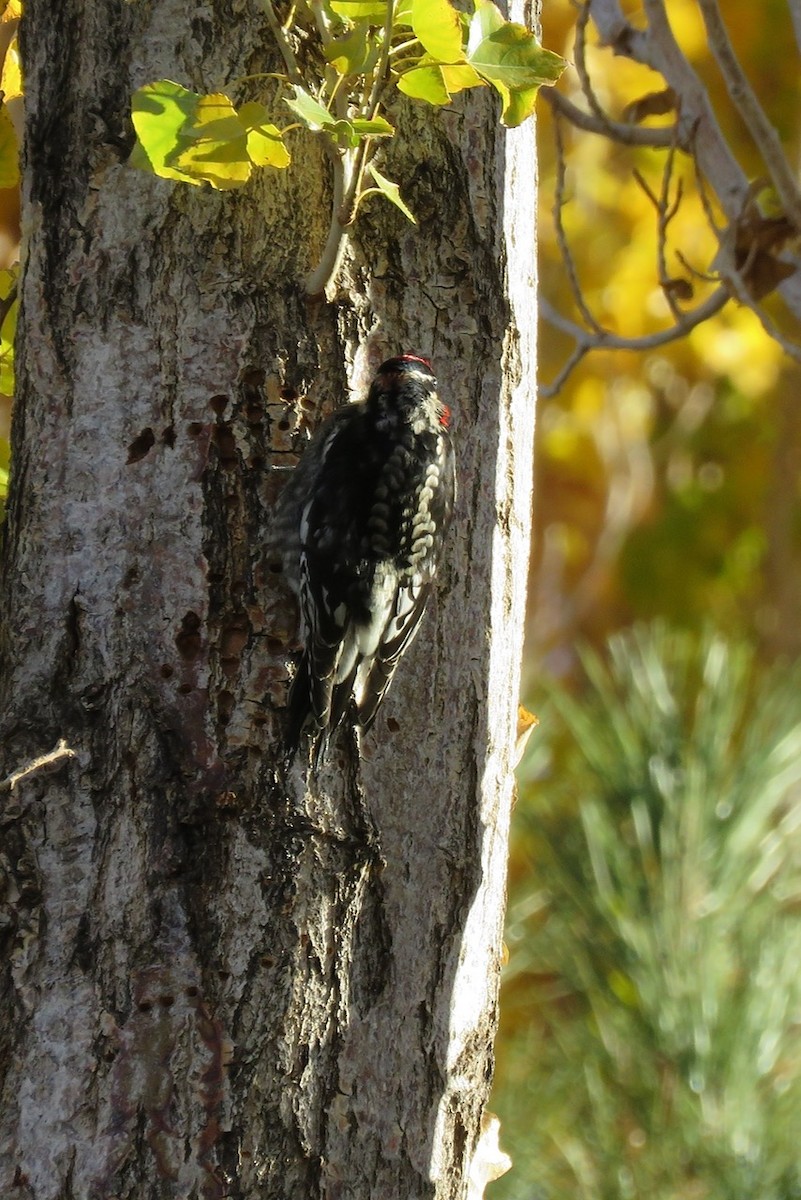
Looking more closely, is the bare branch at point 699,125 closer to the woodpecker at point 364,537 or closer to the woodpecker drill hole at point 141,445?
the woodpecker at point 364,537

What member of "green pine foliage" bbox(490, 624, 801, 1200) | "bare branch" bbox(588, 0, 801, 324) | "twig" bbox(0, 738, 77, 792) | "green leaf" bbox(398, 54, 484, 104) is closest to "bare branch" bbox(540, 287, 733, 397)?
"bare branch" bbox(588, 0, 801, 324)

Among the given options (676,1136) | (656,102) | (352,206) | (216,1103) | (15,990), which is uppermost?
(656,102)

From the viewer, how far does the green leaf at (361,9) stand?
173cm

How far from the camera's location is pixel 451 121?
2133mm

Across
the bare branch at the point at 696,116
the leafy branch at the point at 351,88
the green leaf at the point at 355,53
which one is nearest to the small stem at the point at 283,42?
the leafy branch at the point at 351,88

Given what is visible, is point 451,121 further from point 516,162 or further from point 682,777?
point 682,777

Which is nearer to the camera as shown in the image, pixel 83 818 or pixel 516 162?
pixel 83 818

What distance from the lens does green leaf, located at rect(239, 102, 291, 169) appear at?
1718mm

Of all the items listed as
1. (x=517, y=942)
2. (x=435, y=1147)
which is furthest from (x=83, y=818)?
(x=517, y=942)

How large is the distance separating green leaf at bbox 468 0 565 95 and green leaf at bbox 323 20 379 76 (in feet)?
0.44

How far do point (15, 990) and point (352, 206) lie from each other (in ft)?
3.65

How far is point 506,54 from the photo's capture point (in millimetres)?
1786

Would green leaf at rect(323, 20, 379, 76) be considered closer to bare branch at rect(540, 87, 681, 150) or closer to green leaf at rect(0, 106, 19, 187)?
green leaf at rect(0, 106, 19, 187)

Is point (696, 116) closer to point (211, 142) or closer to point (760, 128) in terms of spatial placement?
point (760, 128)
